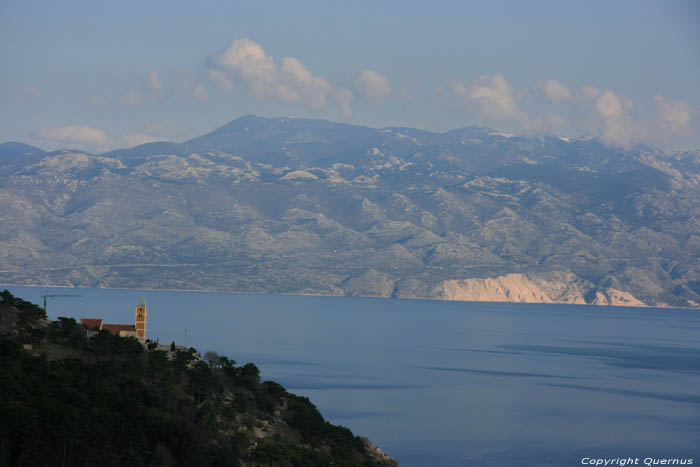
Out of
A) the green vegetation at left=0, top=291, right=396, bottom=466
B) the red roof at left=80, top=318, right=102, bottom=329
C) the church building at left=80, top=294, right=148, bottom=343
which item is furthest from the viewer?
the church building at left=80, top=294, right=148, bottom=343

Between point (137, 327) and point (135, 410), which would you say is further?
point (137, 327)

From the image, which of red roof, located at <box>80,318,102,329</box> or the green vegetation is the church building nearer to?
red roof, located at <box>80,318,102,329</box>

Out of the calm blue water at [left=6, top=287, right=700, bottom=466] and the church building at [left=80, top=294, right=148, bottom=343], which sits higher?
the church building at [left=80, top=294, right=148, bottom=343]

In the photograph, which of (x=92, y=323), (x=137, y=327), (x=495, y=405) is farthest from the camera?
(x=495, y=405)

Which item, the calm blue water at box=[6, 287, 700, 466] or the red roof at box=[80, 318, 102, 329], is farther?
the calm blue water at box=[6, 287, 700, 466]

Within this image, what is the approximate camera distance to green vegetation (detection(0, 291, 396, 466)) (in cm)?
6700

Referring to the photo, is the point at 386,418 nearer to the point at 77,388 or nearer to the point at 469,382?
the point at 469,382

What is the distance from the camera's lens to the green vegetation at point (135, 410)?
6700 cm

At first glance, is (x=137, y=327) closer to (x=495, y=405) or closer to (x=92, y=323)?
(x=92, y=323)

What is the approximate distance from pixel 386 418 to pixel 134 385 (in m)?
52.3

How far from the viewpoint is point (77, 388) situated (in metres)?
75.1

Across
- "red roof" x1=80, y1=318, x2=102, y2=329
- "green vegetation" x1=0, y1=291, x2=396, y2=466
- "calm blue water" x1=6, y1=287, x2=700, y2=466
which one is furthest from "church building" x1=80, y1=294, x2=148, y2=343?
"calm blue water" x1=6, y1=287, x2=700, y2=466

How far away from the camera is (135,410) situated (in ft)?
245

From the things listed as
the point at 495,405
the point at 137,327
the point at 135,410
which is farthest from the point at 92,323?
the point at 495,405
